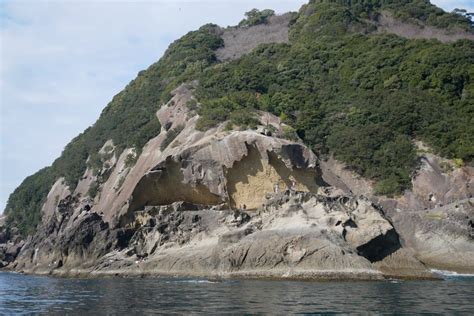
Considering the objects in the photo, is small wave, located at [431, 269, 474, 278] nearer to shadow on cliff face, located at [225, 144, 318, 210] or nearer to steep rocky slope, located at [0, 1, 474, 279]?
steep rocky slope, located at [0, 1, 474, 279]

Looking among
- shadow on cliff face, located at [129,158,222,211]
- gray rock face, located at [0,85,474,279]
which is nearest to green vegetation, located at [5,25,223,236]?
gray rock face, located at [0,85,474,279]

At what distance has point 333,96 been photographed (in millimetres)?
73062

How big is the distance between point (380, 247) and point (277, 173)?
14.7m

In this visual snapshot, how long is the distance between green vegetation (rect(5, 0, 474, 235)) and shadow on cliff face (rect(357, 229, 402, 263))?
56.4 feet

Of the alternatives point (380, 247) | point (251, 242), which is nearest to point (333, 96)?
point (380, 247)

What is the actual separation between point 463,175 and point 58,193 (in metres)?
48.8

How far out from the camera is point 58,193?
8050cm

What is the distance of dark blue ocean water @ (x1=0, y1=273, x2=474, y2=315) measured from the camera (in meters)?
23.6

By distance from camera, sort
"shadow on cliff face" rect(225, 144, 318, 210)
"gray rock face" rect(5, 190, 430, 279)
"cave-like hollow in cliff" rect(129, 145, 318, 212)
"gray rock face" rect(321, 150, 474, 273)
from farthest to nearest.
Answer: "cave-like hollow in cliff" rect(129, 145, 318, 212) < "shadow on cliff face" rect(225, 144, 318, 210) < "gray rock face" rect(321, 150, 474, 273) < "gray rock face" rect(5, 190, 430, 279)

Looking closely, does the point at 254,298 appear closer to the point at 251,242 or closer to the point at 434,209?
the point at 251,242

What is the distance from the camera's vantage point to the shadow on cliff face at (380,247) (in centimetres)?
4088

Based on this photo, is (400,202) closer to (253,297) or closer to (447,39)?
(253,297)

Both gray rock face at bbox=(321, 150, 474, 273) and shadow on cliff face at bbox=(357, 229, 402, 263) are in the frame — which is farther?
gray rock face at bbox=(321, 150, 474, 273)

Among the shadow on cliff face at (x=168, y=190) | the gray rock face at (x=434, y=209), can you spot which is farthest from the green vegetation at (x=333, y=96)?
the shadow on cliff face at (x=168, y=190)
